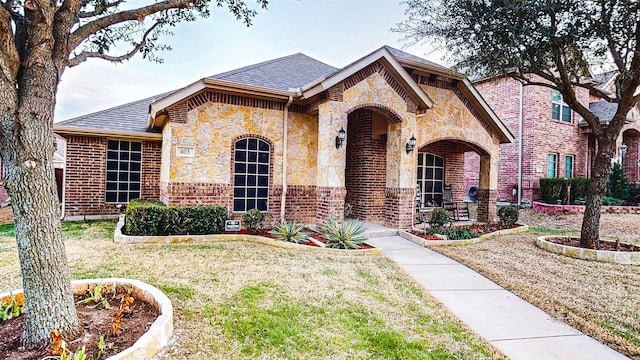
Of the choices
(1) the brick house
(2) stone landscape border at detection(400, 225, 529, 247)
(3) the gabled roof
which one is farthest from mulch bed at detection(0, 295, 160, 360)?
(1) the brick house

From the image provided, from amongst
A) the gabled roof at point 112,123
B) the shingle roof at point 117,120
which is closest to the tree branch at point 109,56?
the gabled roof at point 112,123

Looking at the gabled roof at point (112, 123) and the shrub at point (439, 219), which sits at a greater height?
the gabled roof at point (112, 123)

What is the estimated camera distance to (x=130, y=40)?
5.45 m

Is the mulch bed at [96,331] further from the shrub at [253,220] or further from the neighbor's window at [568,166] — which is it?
the neighbor's window at [568,166]

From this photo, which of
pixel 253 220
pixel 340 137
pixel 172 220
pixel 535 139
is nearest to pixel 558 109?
pixel 535 139

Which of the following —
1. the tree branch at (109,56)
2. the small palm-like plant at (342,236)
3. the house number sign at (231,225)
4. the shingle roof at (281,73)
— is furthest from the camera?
the shingle roof at (281,73)

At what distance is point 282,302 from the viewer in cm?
441

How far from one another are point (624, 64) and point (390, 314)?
8.35 m

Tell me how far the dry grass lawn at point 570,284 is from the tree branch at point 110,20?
6.27 meters

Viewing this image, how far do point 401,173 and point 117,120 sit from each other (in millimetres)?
9164

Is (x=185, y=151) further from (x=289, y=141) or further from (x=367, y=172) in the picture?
(x=367, y=172)

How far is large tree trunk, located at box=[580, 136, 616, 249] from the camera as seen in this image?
806cm

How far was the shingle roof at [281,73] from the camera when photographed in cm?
959

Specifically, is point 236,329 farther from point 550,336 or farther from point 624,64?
point 624,64
